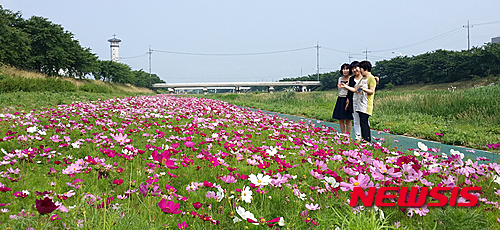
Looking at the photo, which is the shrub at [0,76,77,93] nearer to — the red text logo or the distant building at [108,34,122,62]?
the red text logo

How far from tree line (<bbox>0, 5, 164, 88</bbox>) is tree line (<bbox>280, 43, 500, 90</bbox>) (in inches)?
1447

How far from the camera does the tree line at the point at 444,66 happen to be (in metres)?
45.6

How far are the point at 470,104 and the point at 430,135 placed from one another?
4.52 m

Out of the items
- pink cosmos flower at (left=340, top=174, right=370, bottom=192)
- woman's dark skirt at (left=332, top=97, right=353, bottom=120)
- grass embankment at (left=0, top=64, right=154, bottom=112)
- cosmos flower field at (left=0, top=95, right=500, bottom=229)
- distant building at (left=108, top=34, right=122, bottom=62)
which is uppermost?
distant building at (left=108, top=34, right=122, bottom=62)

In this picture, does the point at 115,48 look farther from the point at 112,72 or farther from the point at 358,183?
the point at 358,183

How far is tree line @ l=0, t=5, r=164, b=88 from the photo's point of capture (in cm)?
2217

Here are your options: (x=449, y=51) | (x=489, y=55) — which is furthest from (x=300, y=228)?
(x=449, y=51)

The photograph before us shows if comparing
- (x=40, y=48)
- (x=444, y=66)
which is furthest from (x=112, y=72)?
(x=444, y=66)

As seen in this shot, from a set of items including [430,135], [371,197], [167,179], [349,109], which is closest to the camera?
[371,197]

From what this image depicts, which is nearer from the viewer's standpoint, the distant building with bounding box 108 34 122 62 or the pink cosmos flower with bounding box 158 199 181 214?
the pink cosmos flower with bounding box 158 199 181 214

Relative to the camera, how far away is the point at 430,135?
6.26 metres

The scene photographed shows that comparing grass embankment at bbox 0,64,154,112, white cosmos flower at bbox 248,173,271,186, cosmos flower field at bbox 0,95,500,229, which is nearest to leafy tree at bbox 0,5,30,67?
grass embankment at bbox 0,64,154,112

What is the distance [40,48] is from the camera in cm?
2956

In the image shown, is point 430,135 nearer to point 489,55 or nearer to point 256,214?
point 256,214
